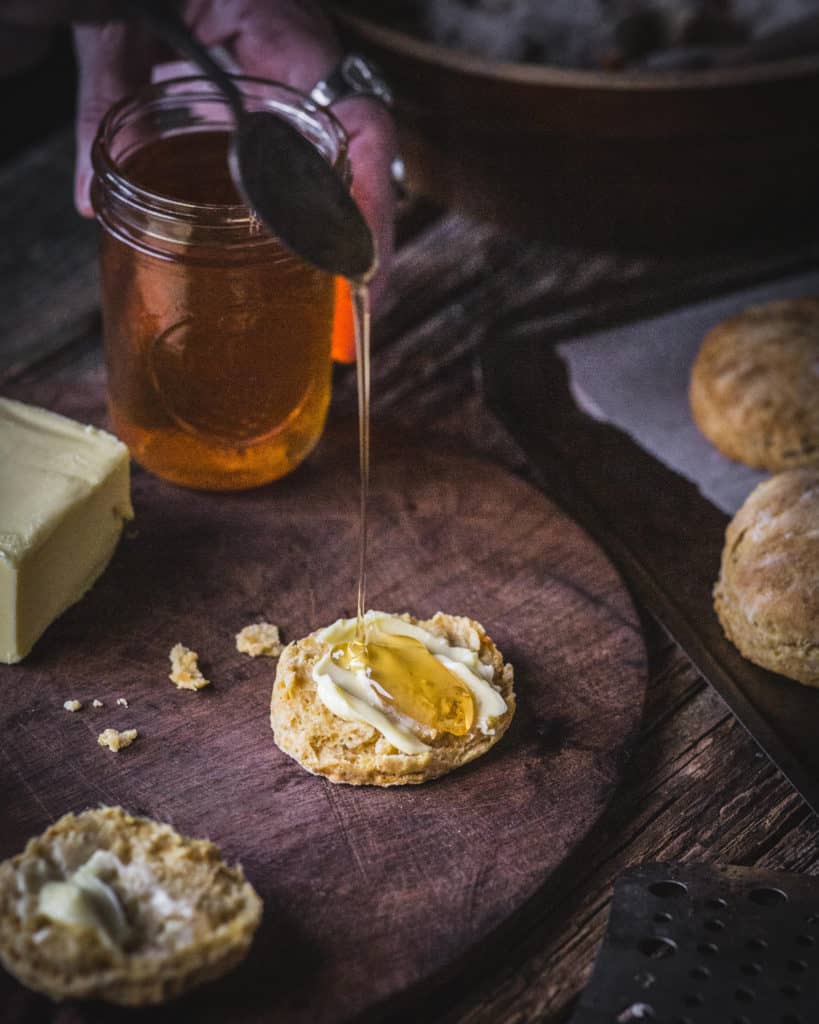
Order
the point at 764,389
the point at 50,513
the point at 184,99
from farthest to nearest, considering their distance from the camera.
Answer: the point at 764,389 → the point at 184,99 → the point at 50,513

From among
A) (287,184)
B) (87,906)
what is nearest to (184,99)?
(287,184)

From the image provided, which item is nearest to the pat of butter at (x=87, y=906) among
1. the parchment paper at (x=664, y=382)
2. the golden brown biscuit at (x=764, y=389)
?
the parchment paper at (x=664, y=382)

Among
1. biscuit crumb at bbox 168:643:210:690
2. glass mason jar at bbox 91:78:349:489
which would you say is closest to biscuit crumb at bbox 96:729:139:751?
biscuit crumb at bbox 168:643:210:690

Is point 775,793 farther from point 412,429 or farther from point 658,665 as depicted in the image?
point 412,429

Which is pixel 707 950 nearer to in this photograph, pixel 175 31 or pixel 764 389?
pixel 764 389

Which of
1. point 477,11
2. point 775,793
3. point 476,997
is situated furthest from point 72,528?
point 477,11

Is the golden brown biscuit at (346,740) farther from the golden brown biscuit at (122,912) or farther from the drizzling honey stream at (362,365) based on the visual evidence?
the golden brown biscuit at (122,912)

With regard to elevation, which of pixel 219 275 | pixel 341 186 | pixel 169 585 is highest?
pixel 341 186
